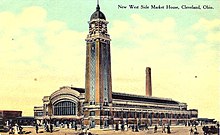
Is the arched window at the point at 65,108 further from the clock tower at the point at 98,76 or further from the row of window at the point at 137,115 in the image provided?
the row of window at the point at 137,115

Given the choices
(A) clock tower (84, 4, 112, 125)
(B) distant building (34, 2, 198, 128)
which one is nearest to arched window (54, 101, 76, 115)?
(B) distant building (34, 2, 198, 128)

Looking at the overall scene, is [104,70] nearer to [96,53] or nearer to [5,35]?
[96,53]

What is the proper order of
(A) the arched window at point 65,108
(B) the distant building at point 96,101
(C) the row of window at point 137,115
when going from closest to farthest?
(B) the distant building at point 96,101 → (C) the row of window at point 137,115 → (A) the arched window at point 65,108

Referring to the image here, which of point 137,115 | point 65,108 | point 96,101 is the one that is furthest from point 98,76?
point 137,115

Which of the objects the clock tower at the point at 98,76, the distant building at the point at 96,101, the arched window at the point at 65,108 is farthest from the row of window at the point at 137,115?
the arched window at the point at 65,108

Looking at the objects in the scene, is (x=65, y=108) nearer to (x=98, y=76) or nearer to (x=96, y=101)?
(x=96, y=101)
